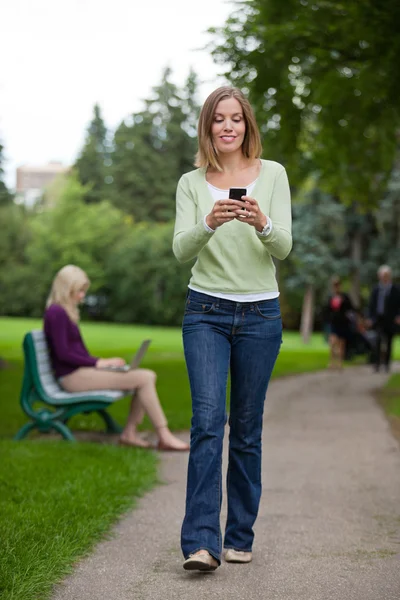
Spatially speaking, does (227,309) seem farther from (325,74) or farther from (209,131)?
(325,74)

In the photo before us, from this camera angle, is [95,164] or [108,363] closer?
[108,363]

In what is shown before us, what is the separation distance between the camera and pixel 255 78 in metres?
12.8

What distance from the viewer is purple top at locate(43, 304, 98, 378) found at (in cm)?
825

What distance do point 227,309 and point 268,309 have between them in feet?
0.67

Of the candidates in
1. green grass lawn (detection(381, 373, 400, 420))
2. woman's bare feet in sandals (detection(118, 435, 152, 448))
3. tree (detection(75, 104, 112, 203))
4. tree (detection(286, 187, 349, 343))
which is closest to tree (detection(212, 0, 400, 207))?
green grass lawn (detection(381, 373, 400, 420))

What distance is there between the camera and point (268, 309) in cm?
438

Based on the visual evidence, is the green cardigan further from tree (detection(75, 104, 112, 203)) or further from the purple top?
tree (detection(75, 104, 112, 203))

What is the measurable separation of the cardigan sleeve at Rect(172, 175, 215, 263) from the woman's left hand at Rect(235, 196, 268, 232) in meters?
0.17

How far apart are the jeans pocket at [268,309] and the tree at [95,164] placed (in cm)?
6921

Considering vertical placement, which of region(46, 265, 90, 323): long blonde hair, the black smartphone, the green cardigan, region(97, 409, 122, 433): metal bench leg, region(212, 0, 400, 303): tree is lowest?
region(97, 409, 122, 433): metal bench leg

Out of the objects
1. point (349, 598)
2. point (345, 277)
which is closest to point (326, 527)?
point (349, 598)

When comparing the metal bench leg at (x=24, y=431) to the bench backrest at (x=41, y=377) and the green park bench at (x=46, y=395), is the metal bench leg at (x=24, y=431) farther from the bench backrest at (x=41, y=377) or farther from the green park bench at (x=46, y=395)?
the bench backrest at (x=41, y=377)

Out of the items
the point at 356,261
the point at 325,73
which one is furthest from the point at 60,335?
the point at 356,261

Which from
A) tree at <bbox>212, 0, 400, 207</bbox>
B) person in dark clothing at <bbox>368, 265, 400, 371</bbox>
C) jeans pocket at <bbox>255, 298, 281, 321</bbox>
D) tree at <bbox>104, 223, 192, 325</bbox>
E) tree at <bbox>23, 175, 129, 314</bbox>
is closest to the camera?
jeans pocket at <bbox>255, 298, 281, 321</bbox>
